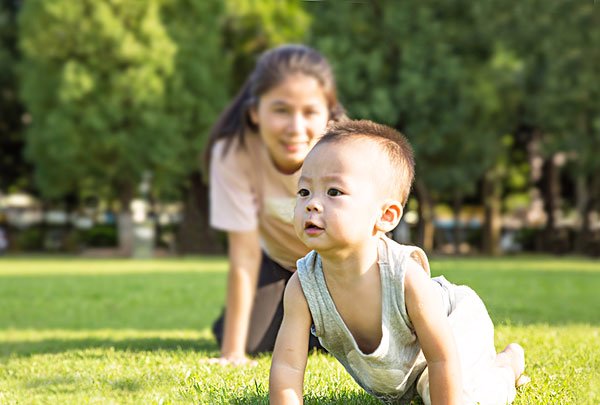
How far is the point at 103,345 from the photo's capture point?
5867 millimetres

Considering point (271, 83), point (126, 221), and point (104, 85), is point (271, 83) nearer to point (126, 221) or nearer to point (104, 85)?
point (104, 85)

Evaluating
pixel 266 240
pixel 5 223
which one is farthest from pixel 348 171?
pixel 5 223

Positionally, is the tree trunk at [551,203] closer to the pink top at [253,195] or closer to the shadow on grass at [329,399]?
the pink top at [253,195]

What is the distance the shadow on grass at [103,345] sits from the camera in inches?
222

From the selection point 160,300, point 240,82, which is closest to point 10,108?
point 240,82

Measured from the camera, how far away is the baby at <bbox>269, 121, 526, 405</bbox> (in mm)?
2936

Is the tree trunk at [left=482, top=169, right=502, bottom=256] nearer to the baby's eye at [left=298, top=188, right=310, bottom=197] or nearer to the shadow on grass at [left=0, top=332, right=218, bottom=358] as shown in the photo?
the shadow on grass at [left=0, top=332, right=218, bottom=358]

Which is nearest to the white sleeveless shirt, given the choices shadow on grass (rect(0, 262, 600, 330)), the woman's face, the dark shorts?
the woman's face

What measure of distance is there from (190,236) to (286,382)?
30.9 meters

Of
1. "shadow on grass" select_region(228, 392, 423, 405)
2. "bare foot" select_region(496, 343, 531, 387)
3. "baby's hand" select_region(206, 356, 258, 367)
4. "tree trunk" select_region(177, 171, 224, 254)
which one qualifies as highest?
"bare foot" select_region(496, 343, 531, 387)

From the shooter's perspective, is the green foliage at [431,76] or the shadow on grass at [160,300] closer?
the shadow on grass at [160,300]

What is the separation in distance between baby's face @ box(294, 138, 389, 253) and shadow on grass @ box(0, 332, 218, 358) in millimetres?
2732

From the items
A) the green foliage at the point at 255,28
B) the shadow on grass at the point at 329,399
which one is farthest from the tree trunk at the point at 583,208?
the shadow on grass at the point at 329,399

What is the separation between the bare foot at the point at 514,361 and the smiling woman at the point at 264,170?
1.72 m
